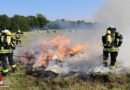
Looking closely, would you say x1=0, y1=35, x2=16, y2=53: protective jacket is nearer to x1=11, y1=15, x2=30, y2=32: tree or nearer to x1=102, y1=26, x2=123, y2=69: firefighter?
x1=102, y1=26, x2=123, y2=69: firefighter

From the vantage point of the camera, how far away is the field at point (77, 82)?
5695 millimetres

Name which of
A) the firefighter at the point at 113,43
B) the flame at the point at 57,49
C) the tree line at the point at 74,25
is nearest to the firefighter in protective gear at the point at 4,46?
the flame at the point at 57,49

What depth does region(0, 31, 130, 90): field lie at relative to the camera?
18.7ft

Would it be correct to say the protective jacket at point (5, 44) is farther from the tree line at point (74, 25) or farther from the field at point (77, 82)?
the tree line at point (74, 25)

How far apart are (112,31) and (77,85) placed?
3.07 metres

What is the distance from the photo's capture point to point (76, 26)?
15.1 m

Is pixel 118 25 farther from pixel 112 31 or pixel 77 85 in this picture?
pixel 77 85

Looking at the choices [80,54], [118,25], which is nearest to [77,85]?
[80,54]

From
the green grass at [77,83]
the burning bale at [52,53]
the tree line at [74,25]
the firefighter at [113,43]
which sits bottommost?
the green grass at [77,83]

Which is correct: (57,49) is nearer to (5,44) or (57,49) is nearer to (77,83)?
(5,44)

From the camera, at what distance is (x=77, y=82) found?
6.21m

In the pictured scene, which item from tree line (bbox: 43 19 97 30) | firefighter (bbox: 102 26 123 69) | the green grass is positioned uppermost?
tree line (bbox: 43 19 97 30)

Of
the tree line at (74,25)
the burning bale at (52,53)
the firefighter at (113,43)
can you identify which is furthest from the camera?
the tree line at (74,25)

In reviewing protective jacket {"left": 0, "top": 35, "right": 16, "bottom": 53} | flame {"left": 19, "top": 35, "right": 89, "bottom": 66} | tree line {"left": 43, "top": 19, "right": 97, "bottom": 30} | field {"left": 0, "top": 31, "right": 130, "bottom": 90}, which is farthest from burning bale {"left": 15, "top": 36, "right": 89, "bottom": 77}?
tree line {"left": 43, "top": 19, "right": 97, "bottom": 30}
